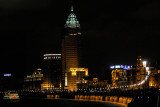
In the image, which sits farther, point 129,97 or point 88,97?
point 88,97

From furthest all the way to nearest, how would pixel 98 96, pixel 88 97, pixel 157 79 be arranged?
pixel 88 97 < pixel 98 96 < pixel 157 79

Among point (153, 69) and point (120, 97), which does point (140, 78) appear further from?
point (120, 97)

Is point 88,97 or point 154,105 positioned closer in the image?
point 154,105

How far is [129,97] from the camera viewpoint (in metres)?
130

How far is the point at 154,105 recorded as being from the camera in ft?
209

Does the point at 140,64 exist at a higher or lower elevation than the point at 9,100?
higher

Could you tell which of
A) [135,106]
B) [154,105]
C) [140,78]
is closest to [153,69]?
[140,78]

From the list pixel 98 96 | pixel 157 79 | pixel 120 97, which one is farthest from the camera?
pixel 98 96

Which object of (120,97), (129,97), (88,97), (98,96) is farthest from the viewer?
(88,97)

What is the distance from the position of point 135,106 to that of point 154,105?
1611cm

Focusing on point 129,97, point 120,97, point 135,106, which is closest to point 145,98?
point 135,106

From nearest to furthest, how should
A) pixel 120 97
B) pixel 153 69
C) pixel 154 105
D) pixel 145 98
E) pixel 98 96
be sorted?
pixel 154 105 < pixel 145 98 < pixel 120 97 < pixel 153 69 < pixel 98 96

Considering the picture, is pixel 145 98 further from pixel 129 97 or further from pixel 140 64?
pixel 140 64

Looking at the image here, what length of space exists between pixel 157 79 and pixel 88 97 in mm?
49720
